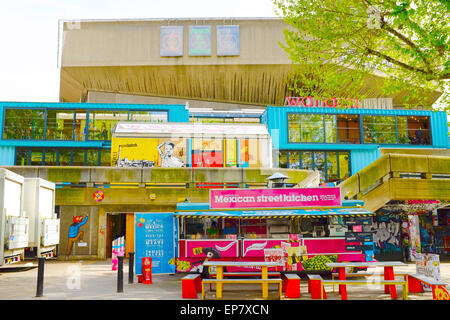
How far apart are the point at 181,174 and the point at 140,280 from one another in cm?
958

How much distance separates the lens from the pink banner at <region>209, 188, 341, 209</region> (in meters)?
13.7

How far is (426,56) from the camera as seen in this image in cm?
1297

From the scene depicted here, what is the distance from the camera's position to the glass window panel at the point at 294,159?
33938 millimetres

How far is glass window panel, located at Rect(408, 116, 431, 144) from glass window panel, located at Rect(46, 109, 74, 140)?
27657mm

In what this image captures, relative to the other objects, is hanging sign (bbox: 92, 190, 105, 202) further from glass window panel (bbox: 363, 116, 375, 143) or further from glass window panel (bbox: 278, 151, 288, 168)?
glass window panel (bbox: 363, 116, 375, 143)

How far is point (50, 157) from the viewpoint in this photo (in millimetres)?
33844

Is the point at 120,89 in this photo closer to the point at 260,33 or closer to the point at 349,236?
the point at 260,33

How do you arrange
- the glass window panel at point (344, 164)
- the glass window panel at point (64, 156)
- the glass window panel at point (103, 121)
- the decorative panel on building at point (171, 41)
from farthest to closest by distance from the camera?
the decorative panel on building at point (171, 41)
the glass window panel at point (344, 164)
the glass window panel at point (64, 156)
the glass window panel at point (103, 121)

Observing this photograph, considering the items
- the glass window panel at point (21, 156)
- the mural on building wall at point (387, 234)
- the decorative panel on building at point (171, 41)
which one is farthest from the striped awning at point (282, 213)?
the decorative panel on building at point (171, 41)

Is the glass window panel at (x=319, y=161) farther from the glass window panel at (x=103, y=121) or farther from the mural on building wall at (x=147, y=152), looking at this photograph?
the glass window panel at (x=103, y=121)

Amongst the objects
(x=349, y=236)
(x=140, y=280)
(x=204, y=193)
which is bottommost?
(x=140, y=280)

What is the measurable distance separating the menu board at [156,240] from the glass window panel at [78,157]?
2118 cm

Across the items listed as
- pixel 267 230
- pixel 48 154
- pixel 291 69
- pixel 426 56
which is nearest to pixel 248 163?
pixel 267 230

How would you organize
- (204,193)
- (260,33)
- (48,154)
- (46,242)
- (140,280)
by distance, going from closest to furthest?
(46,242)
(140,280)
(204,193)
(48,154)
(260,33)
